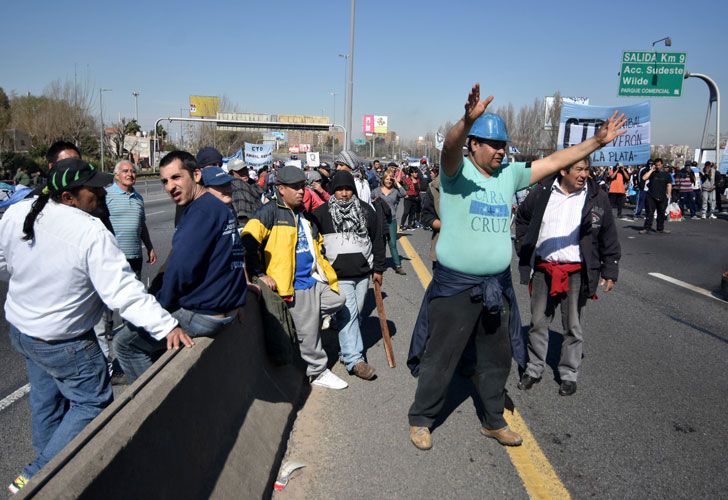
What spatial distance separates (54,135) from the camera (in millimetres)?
43062

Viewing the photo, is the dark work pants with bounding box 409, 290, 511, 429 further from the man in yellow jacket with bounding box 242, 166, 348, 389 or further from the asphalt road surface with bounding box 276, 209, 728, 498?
the man in yellow jacket with bounding box 242, 166, 348, 389

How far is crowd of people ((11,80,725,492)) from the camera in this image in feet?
9.47

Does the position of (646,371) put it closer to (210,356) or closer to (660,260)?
(210,356)

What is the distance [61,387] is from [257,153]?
52.4 feet

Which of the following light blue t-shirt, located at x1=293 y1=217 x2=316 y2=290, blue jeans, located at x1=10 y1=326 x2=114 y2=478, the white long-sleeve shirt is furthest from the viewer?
light blue t-shirt, located at x1=293 y1=217 x2=316 y2=290

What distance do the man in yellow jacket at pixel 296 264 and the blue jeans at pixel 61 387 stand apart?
1.52m

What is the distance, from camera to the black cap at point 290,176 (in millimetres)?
4531

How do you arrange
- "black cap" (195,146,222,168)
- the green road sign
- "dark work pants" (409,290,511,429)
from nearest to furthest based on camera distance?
1. "dark work pants" (409,290,511,429)
2. "black cap" (195,146,222,168)
3. the green road sign

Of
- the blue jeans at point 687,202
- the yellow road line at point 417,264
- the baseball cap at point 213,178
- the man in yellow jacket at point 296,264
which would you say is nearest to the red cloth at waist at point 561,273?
the man in yellow jacket at point 296,264

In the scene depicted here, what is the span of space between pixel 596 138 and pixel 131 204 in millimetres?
4427

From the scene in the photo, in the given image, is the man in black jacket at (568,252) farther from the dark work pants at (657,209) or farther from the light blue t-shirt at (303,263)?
the dark work pants at (657,209)

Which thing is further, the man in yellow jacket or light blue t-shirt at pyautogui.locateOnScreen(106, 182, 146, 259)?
light blue t-shirt at pyautogui.locateOnScreen(106, 182, 146, 259)

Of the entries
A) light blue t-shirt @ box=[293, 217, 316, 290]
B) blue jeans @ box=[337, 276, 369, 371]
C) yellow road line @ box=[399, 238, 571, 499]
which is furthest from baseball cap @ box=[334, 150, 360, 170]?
yellow road line @ box=[399, 238, 571, 499]

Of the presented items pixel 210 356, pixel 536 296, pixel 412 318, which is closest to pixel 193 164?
pixel 210 356
